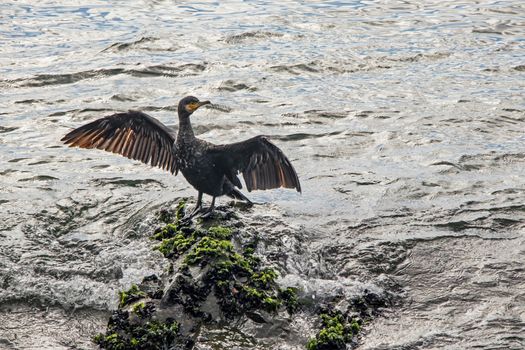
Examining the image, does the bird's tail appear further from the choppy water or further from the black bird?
the choppy water

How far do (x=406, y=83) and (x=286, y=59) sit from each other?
262 centimetres

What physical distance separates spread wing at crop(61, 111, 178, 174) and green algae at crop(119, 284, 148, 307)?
2.14m

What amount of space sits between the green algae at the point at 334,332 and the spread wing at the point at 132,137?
2.82m

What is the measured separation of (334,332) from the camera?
6977 mm

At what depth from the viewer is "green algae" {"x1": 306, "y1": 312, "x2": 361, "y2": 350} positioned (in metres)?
6.88

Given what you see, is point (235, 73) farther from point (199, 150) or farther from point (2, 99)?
point (199, 150)

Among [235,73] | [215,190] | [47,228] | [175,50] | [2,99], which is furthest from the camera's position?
[175,50]

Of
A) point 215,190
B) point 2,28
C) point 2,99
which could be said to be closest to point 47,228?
point 215,190

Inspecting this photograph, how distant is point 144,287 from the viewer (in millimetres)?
7516

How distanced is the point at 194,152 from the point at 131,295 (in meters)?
1.83

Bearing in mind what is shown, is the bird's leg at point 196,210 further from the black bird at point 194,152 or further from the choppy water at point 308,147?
the choppy water at point 308,147

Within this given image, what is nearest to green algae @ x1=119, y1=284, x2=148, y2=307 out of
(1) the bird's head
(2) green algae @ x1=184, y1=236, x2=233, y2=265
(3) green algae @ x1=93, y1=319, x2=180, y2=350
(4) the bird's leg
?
(3) green algae @ x1=93, y1=319, x2=180, y2=350

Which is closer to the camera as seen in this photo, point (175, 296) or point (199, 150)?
point (175, 296)

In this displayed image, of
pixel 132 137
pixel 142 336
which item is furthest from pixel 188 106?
pixel 142 336
